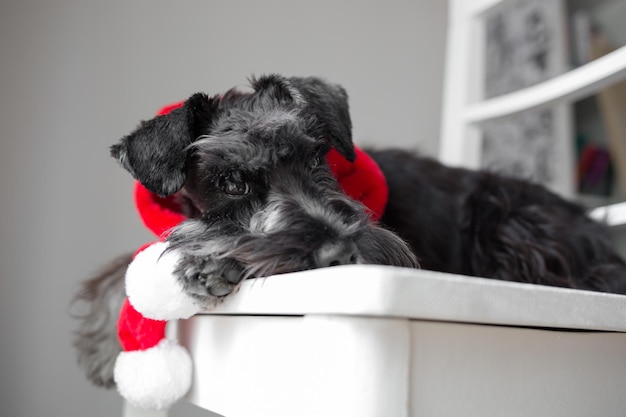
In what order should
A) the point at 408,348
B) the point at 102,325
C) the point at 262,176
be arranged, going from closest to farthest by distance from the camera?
the point at 408,348 < the point at 262,176 < the point at 102,325

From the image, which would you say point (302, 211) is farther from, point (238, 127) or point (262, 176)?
point (238, 127)

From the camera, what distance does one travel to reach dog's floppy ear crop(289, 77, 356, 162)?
1.36m

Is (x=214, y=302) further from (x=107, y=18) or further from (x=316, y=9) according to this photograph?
(x=316, y=9)

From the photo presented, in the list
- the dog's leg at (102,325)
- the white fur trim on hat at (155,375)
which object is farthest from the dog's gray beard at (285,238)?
the dog's leg at (102,325)

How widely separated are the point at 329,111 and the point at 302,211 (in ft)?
1.22

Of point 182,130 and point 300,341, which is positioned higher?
point 182,130

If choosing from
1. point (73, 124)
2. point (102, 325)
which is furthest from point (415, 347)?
point (73, 124)

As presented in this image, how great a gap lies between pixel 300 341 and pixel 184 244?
1.24ft

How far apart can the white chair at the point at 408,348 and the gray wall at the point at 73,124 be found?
1.17 metres

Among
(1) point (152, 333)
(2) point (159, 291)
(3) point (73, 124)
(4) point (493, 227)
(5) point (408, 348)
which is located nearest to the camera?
(5) point (408, 348)

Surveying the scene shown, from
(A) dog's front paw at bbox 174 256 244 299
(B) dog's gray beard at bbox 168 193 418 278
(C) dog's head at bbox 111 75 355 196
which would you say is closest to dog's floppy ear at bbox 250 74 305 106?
(C) dog's head at bbox 111 75 355 196

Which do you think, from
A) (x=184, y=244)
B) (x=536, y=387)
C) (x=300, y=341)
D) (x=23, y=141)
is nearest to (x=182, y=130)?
(x=184, y=244)

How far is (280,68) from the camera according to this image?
251 cm

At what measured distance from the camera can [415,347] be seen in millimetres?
710
